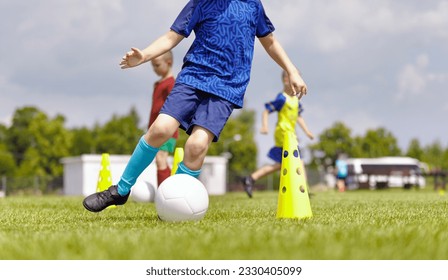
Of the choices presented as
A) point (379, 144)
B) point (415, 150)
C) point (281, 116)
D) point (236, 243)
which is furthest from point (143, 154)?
point (415, 150)

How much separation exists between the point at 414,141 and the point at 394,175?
144 ft

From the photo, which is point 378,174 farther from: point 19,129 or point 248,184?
point 19,129

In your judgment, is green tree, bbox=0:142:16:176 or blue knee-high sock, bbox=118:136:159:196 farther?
green tree, bbox=0:142:16:176

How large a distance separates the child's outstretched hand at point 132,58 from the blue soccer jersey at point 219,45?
38 centimetres

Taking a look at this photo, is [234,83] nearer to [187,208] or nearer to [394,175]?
[187,208]

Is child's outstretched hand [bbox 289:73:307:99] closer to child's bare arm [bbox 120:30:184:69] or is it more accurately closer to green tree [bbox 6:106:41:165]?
child's bare arm [bbox 120:30:184:69]

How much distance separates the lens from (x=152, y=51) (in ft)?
17.4

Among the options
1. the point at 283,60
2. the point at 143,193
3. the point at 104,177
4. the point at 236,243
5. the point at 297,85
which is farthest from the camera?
the point at 143,193

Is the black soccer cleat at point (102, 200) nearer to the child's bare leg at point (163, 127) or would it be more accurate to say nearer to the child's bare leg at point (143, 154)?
the child's bare leg at point (143, 154)

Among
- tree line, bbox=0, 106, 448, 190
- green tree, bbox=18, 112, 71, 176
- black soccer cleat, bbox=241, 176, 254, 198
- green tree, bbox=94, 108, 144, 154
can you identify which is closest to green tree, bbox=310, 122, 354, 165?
tree line, bbox=0, 106, 448, 190

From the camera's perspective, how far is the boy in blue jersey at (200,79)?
16.9ft

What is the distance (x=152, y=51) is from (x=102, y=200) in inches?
54.5

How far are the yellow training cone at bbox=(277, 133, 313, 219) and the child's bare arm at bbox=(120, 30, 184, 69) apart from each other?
1388mm

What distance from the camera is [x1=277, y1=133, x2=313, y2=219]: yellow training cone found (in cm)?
528
